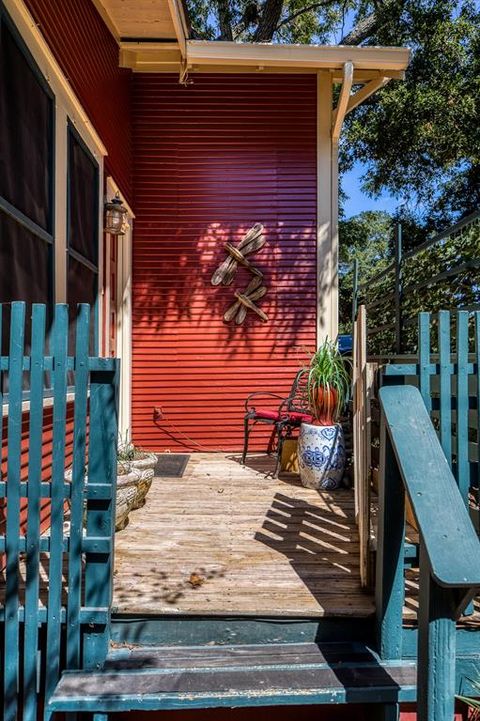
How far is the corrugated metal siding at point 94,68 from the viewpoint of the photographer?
9.75 ft

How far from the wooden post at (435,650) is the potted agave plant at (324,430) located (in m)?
2.36

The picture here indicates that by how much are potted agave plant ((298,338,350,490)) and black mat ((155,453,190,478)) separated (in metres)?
1.19

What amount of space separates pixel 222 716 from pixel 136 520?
4.21ft

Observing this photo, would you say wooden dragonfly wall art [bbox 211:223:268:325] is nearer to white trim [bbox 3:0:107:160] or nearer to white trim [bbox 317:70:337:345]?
white trim [bbox 317:70:337:345]

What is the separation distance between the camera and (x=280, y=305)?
17.7ft

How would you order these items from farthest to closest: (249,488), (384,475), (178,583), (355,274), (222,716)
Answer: (355,274)
(249,488)
(178,583)
(222,716)
(384,475)

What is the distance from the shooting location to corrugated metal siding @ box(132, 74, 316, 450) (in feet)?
17.6

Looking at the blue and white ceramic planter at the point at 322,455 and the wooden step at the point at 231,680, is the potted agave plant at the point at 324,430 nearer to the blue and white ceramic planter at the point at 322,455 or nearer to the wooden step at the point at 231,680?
the blue and white ceramic planter at the point at 322,455

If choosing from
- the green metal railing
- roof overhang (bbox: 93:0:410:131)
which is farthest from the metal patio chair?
roof overhang (bbox: 93:0:410:131)

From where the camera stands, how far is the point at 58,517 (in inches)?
71.9

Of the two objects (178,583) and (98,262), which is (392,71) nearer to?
(98,262)

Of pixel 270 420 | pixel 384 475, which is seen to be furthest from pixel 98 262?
pixel 384 475

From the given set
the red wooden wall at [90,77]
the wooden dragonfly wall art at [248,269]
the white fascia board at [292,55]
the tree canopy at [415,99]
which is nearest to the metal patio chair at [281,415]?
the wooden dragonfly wall art at [248,269]

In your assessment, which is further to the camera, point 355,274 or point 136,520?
point 355,274
